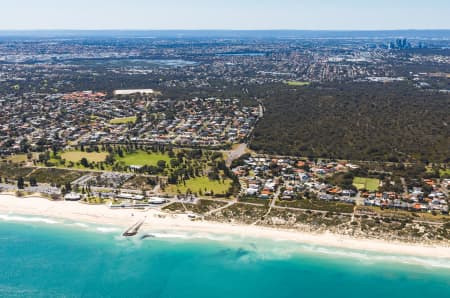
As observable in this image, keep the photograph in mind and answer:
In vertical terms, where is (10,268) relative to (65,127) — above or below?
below

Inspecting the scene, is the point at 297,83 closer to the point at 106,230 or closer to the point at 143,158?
the point at 143,158

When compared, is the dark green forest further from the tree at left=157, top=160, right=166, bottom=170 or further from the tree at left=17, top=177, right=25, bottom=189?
the tree at left=17, top=177, right=25, bottom=189

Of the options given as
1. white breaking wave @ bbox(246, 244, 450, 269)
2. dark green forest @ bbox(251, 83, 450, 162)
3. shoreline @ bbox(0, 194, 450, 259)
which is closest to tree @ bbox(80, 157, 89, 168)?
shoreline @ bbox(0, 194, 450, 259)

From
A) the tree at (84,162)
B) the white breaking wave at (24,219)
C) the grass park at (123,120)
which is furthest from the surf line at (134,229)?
the grass park at (123,120)

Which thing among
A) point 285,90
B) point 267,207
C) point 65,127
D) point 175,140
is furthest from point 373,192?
point 285,90

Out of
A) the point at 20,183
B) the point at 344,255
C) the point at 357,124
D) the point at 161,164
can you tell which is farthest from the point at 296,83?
the point at 344,255

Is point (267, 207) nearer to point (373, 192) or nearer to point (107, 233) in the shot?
point (373, 192)

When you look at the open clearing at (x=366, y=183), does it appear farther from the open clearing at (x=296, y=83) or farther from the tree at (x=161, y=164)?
the open clearing at (x=296, y=83)
